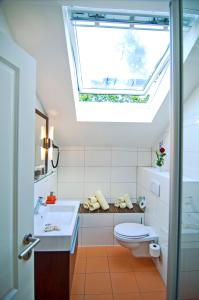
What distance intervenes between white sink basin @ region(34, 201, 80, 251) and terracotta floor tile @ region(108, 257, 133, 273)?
2.88 feet

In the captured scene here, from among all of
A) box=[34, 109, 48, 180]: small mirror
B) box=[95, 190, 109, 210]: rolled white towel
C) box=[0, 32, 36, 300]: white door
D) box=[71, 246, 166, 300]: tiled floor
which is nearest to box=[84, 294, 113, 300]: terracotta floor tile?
box=[71, 246, 166, 300]: tiled floor

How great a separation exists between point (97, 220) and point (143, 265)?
809 mm

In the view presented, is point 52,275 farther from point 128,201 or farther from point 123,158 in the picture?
point 123,158

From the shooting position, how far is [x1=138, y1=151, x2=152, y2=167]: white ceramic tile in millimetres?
Result: 3094

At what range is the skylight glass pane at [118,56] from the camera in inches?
63.4

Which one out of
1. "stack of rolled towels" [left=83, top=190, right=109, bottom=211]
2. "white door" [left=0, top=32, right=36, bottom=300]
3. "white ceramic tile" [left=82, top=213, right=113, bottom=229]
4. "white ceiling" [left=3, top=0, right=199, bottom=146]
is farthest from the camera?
"stack of rolled towels" [left=83, top=190, right=109, bottom=211]

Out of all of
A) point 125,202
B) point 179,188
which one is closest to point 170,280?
point 179,188

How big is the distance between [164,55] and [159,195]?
1.50 m

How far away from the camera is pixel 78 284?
1.95 metres

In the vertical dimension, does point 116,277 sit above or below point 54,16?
below

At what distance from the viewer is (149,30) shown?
1551 mm

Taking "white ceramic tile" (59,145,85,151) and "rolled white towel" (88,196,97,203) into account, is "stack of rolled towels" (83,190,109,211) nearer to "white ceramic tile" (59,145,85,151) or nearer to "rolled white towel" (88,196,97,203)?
"rolled white towel" (88,196,97,203)

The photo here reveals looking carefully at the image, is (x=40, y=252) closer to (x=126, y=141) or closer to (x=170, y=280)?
(x=170, y=280)

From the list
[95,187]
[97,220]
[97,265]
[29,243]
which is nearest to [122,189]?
[95,187]
